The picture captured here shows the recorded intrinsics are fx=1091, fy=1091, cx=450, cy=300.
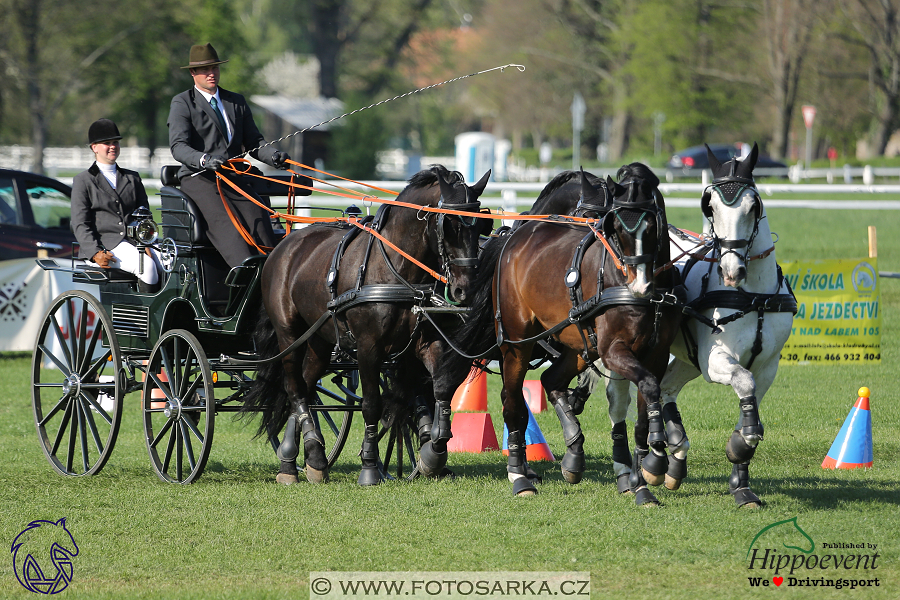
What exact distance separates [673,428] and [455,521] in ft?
4.45

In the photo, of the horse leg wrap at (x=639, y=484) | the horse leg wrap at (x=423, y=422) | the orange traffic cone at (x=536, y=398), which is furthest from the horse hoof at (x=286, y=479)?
the orange traffic cone at (x=536, y=398)

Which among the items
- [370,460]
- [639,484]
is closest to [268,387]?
[370,460]

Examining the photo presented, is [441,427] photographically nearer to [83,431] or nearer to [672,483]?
[672,483]

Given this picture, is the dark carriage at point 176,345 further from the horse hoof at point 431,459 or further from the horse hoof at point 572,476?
the horse hoof at point 572,476

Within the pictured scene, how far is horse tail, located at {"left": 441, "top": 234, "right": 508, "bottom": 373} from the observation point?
7.00 meters

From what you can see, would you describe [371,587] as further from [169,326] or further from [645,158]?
[645,158]

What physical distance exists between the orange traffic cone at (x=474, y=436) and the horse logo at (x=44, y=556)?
3409 millimetres

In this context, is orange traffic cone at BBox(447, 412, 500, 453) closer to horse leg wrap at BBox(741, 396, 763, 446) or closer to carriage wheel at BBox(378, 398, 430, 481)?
carriage wheel at BBox(378, 398, 430, 481)

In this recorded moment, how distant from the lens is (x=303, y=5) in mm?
53094

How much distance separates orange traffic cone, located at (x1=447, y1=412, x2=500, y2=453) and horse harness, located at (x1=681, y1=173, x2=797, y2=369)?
2.76 meters

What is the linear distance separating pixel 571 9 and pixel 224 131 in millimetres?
44124

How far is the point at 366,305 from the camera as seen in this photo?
22.6 feet

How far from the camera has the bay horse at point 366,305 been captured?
6.57 metres

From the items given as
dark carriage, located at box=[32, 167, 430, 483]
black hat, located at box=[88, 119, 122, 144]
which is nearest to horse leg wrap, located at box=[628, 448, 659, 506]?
dark carriage, located at box=[32, 167, 430, 483]
